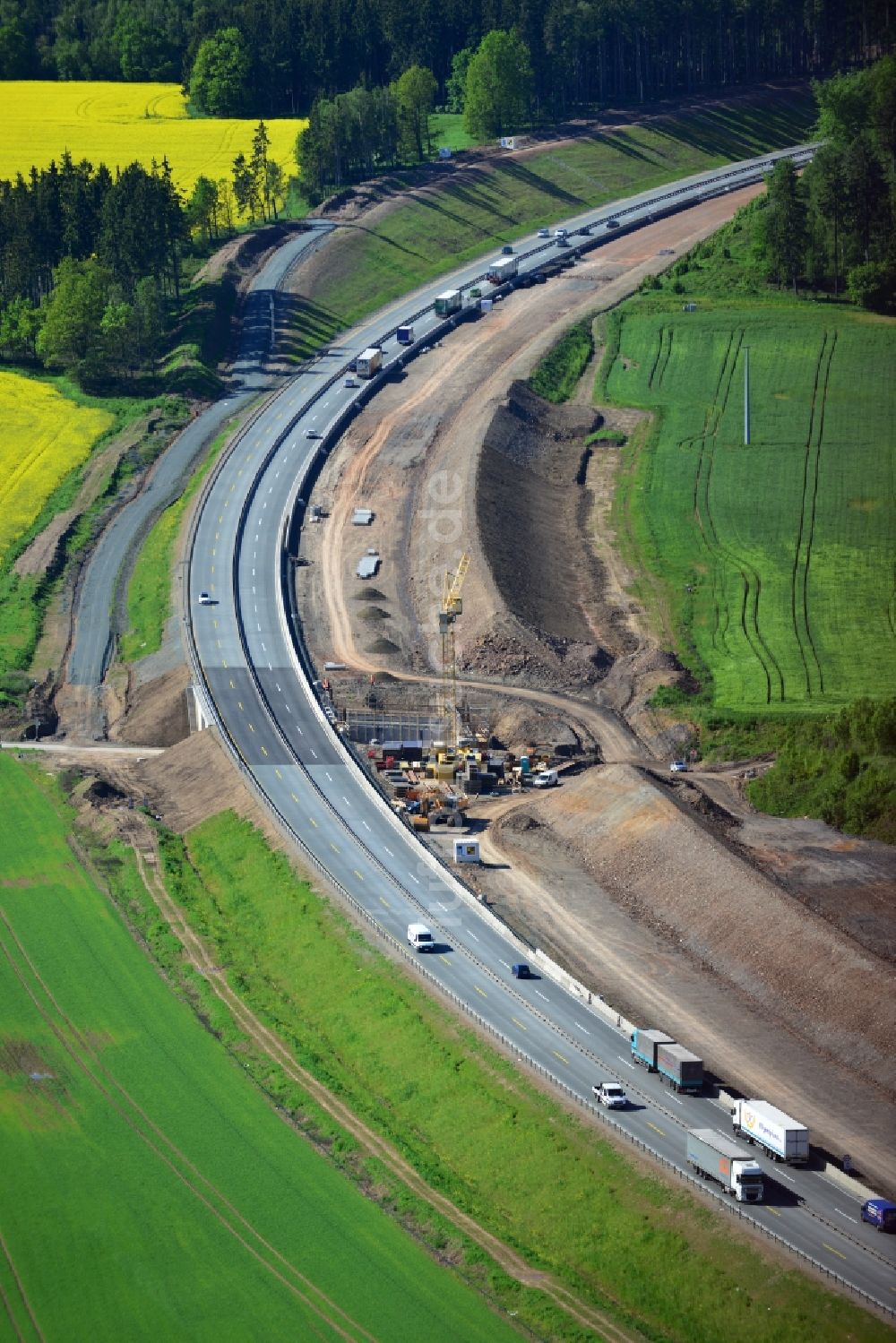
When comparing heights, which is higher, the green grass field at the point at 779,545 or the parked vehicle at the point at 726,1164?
the green grass field at the point at 779,545

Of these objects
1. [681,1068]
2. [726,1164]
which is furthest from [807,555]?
[726,1164]

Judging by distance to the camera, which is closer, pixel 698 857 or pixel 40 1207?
pixel 40 1207

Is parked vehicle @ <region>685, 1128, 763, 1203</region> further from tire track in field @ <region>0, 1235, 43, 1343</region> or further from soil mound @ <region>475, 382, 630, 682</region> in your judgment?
soil mound @ <region>475, 382, 630, 682</region>

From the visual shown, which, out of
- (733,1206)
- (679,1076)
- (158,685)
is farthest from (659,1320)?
(158,685)

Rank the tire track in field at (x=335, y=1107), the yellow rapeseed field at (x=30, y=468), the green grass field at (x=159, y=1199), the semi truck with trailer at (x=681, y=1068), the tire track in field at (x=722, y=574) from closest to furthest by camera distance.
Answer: the tire track in field at (x=335, y=1107), the green grass field at (x=159, y=1199), the semi truck with trailer at (x=681, y=1068), the tire track in field at (x=722, y=574), the yellow rapeseed field at (x=30, y=468)

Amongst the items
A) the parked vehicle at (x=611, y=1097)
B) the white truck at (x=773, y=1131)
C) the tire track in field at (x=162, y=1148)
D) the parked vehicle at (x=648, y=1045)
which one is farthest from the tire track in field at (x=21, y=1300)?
the white truck at (x=773, y=1131)

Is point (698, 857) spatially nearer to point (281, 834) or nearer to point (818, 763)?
point (818, 763)

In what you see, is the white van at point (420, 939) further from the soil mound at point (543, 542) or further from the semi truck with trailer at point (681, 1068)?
the soil mound at point (543, 542)

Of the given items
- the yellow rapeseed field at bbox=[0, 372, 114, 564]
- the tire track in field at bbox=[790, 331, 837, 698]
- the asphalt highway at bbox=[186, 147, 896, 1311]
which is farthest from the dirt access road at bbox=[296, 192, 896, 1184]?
the yellow rapeseed field at bbox=[0, 372, 114, 564]
